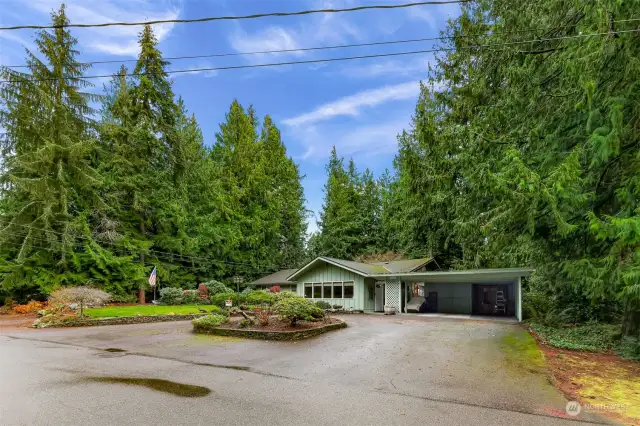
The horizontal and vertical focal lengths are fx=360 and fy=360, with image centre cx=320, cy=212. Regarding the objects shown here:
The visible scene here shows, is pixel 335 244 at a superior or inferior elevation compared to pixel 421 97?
inferior

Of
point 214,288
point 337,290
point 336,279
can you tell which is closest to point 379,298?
point 337,290

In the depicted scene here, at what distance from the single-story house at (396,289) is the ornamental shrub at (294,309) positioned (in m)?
8.42

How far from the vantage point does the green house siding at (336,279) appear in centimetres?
2045

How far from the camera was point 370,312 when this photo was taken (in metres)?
20.2

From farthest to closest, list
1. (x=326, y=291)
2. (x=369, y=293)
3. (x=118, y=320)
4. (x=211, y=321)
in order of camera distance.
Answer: (x=326, y=291)
(x=369, y=293)
(x=118, y=320)
(x=211, y=321)

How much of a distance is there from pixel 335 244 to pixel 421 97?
1768 centimetres

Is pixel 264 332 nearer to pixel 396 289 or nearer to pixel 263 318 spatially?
pixel 263 318

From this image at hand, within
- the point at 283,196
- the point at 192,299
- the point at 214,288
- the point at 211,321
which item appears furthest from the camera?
the point at 283,196

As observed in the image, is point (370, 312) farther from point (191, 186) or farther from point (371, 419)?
point (191, 186)

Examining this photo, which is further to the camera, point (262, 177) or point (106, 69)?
point (262, 177)

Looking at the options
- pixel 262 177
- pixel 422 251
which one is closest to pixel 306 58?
pixel 422 251

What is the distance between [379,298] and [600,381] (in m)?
15.8

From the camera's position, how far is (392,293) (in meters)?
20.0

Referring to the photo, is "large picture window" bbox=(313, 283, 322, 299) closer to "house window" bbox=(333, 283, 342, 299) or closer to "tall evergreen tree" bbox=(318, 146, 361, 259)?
"house window" bbox=(333, 283, 342, 299)
